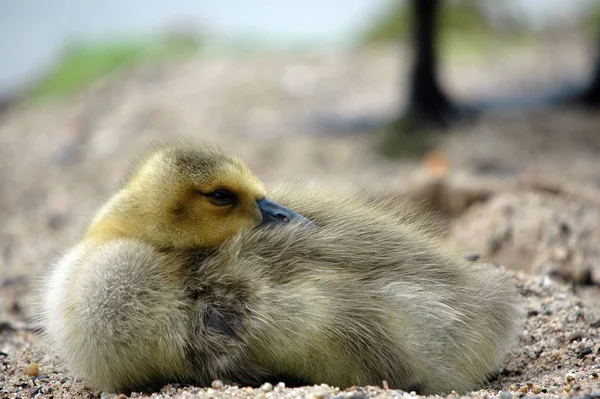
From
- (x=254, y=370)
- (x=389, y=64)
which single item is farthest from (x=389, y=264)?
(x=389, y=64)

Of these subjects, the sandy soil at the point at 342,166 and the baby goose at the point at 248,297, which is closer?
the baby goose at the point at 248,297

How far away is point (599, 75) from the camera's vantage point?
8.02 meters

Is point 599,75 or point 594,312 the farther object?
point 599,75

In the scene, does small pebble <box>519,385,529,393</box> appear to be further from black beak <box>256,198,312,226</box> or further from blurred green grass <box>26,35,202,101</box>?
blurred green grass <box>26,35,202,101</box>

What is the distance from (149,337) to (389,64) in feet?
27.4

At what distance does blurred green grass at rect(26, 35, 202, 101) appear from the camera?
1077 centimetres

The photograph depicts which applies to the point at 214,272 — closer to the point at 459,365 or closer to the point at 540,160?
the point at 459,365

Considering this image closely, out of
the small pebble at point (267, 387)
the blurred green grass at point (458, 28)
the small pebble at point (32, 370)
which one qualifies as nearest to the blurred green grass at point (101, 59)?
the blurred green grass at point (458, 28)

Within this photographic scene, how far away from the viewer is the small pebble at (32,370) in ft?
9.05

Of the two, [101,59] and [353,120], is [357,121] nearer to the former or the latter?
[353,120]

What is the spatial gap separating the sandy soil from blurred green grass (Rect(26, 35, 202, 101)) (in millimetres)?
552

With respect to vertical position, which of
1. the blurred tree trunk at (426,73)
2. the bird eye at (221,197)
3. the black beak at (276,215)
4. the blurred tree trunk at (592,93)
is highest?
the bird eye at (221,197)

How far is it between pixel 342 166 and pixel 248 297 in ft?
13.0

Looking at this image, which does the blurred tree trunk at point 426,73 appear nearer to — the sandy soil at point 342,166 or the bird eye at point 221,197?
the sandy soil at point 342,166
